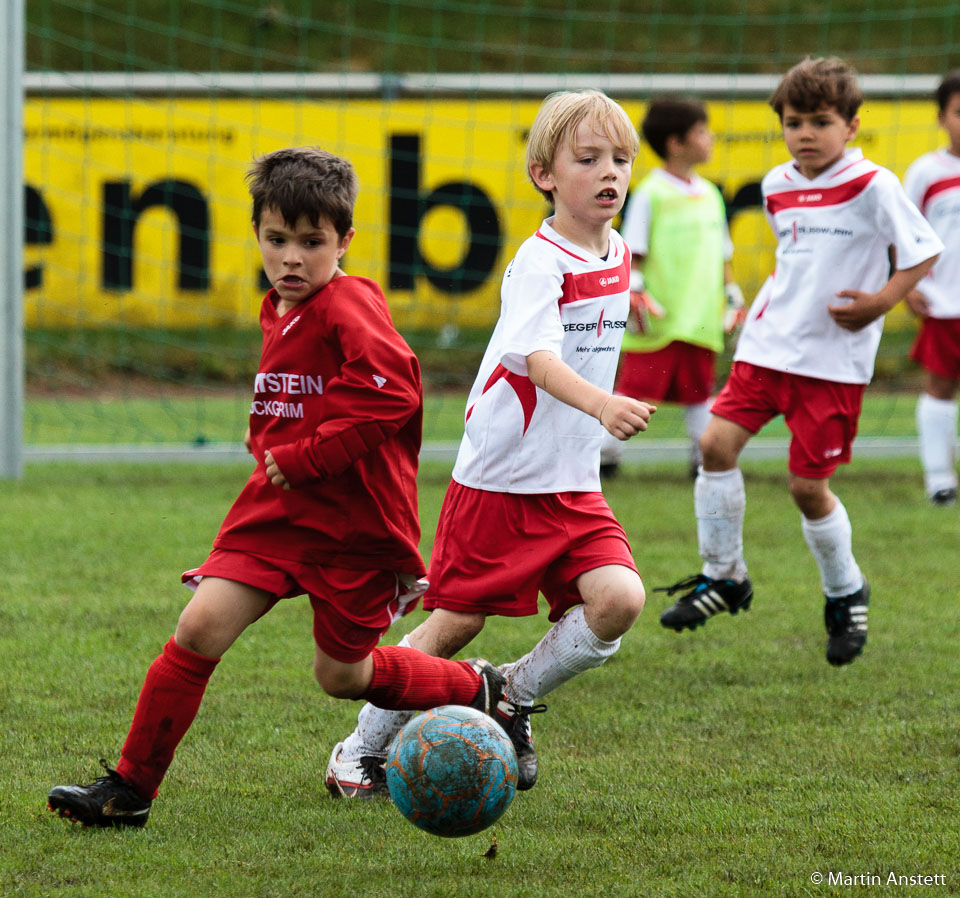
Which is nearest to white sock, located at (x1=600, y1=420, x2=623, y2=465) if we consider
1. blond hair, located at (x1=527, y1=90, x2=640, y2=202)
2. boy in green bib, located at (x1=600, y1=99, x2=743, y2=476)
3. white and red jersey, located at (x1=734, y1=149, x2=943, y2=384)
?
boy in green bib, located at (x1=600, y1=99, x2=743, y2=476)

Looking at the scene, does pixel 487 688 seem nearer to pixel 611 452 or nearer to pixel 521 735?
pixel 521 735

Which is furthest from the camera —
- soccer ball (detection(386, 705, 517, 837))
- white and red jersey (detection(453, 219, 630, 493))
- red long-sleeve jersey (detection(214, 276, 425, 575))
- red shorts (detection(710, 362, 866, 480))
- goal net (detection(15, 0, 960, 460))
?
goal net (detection(15, 0, 960, 460))

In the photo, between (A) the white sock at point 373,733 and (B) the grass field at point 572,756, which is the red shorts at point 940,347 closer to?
(B) the grass field at point 572,756

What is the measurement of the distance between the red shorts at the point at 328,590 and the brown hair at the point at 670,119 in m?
4.72

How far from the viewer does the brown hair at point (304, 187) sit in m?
2.69

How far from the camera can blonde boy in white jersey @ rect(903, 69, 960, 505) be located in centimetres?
668

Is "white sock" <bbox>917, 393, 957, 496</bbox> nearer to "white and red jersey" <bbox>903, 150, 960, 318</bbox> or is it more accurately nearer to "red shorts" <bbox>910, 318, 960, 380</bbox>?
"red shorts" <bbox>910, 318, 960, 380</bbox>

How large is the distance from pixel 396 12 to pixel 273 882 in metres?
15.3

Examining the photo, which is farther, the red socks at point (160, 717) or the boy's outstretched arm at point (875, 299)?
the boy's outstretched arm at point (875, 299)

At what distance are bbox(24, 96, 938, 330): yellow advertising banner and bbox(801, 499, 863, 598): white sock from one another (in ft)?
23.8

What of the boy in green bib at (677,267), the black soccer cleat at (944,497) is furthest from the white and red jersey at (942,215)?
the boy in green bib at (677,267)

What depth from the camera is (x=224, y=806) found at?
2.84 m

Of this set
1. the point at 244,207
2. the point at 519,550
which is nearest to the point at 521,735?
the point at 519,550

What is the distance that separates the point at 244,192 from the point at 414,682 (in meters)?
9.22
